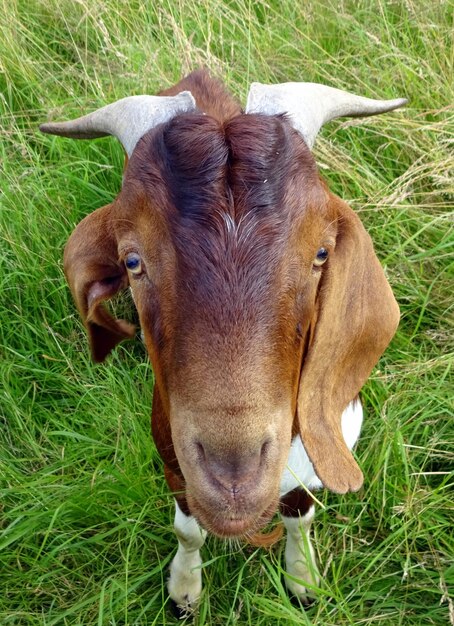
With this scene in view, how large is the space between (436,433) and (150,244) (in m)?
1.91

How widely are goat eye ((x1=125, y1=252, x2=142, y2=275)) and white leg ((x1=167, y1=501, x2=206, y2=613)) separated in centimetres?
117

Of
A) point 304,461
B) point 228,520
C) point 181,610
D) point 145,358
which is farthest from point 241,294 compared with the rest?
point 145,358

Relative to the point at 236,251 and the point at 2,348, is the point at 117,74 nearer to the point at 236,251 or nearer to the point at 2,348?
the point at 2,348

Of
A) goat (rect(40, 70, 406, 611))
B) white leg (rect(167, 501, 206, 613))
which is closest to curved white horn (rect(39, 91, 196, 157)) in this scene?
goat (rect(40, 70, 406, 611))

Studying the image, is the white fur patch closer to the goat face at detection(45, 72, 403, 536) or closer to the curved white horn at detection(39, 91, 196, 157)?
the goat face at detection(45, 72, 403, 536)

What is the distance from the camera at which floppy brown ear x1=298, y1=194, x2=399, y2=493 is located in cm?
265

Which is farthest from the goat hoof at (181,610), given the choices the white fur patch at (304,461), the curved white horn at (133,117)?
the curved white horn at (133,117)

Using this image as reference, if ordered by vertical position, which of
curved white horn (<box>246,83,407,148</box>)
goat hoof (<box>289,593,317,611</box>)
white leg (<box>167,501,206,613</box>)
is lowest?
goat hoof (<box>289,593,317,611</box>)

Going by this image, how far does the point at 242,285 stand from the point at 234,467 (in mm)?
491

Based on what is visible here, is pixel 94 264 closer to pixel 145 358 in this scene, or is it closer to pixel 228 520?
pixel 228 520

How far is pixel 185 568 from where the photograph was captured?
3.43 m

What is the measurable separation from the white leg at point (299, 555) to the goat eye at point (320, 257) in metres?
1.20

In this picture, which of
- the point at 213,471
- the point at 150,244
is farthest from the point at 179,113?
the point at 213,471

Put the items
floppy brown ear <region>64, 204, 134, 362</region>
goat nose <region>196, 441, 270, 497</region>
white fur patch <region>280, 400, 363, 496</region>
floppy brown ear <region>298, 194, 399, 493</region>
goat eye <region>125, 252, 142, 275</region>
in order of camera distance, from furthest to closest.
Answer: white fur patch <region>280, 400, 363, 496</region>, floppy brown ear <region>64, 204, 134, 362</region>, floppy brown ear <region>298, 194, 399, 493</region>, goat eye <region>125, 252, 142, 275</region>, goat nose <region>196, 441, 270, 497</region>
